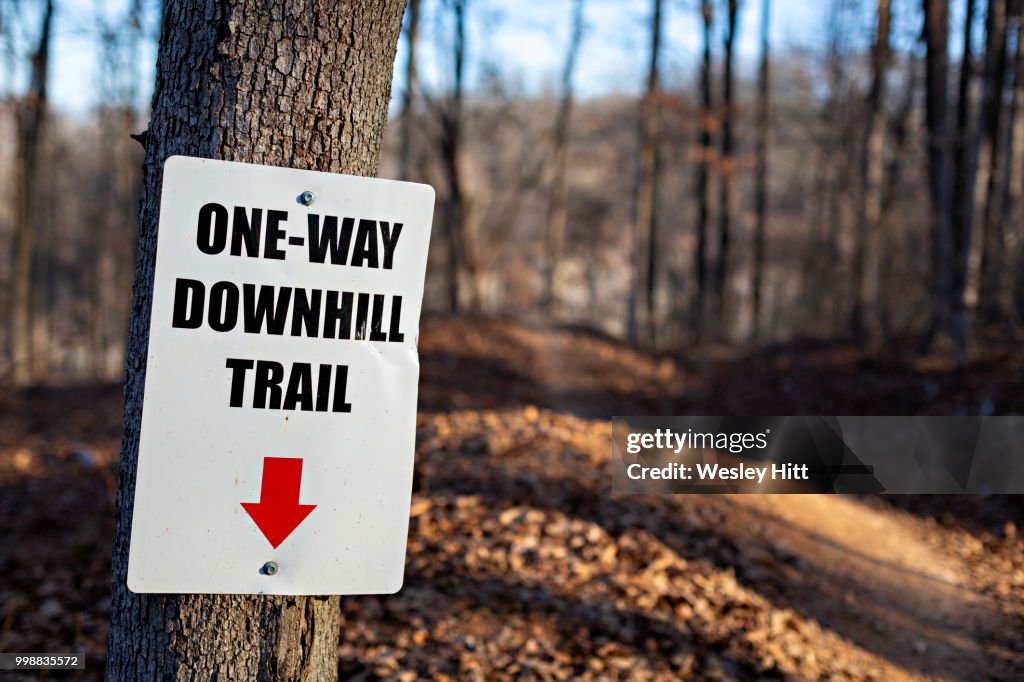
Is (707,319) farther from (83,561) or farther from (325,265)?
(325,265)

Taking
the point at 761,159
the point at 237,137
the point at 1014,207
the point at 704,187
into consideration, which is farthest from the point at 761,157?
the point at 237,137

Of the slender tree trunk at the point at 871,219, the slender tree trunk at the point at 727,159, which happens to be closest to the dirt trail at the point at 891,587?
the slender tree trunk at the point at 871,219

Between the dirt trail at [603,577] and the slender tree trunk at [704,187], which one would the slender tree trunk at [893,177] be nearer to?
the slender tree trunk at [704,187]

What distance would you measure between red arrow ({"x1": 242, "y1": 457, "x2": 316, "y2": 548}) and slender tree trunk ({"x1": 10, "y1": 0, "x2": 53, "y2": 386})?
16.7 meters

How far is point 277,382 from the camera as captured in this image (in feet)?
6.79

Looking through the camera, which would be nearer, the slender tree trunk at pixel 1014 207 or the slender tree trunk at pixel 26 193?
the slender tree trunk at pixel 1014 207

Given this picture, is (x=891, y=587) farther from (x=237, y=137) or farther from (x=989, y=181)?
(x=989, y=181)

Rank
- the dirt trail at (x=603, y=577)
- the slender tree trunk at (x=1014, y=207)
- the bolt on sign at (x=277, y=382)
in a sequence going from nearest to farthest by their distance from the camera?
1. the bolt on sign at (x=277, y=382)
2. the dirt trail at (x=603, y=577)
3. the slender tree trunk at (x=1014, y=207)

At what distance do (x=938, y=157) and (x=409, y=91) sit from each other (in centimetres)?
1096

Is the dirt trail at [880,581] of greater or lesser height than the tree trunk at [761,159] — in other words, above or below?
below

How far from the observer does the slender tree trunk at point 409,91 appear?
15.6 meters

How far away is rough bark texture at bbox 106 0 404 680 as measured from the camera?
6.95ft

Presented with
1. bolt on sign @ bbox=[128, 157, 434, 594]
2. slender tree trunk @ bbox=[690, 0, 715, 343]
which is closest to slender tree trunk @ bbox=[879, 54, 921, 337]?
slender tree trunk @ bbox=[690, 0, 715, 343]

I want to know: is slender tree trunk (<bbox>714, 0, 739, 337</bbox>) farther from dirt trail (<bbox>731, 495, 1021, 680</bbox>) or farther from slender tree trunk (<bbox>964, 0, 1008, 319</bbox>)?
dirt trail (<bbox>731, 495, 1021, 680</bbox>)
